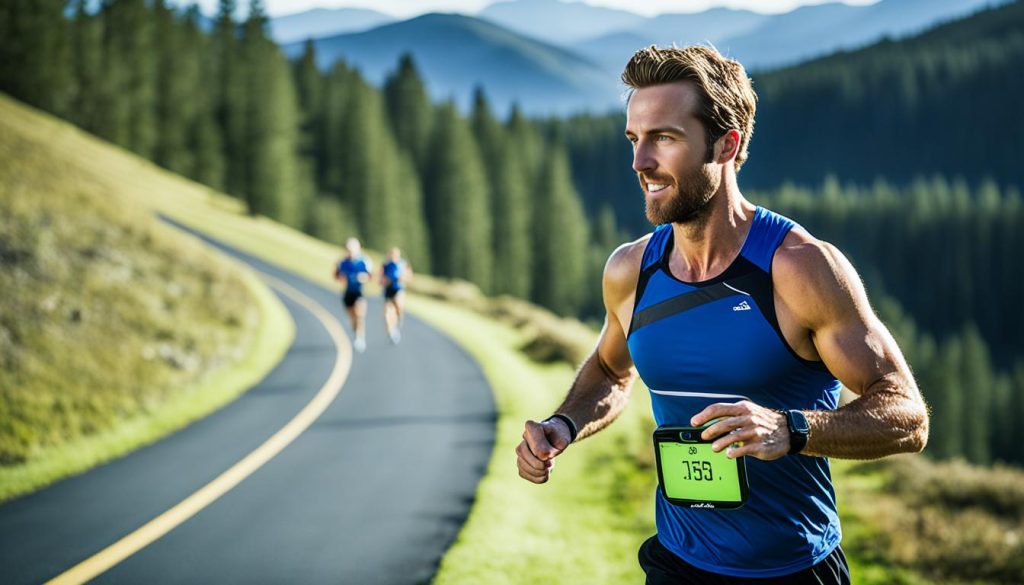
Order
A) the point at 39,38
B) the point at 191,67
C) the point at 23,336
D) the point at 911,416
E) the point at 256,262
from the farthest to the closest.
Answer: the point at 191,67, the point at 39,38, the point at 256,262, the point at 23,336, the point at 911,416

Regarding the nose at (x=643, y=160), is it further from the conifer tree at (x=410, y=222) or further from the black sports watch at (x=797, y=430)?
the conifer tree at (x=410, y=222)

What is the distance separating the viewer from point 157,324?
19.1 metres

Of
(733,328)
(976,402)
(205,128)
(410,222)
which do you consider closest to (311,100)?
(205,128)

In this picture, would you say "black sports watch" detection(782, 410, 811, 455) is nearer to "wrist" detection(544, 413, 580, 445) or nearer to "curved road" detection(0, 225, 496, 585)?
"wrist" detection(544, 413, 580, 445)

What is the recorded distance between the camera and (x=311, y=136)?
272ft

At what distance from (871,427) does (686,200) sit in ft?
3.22

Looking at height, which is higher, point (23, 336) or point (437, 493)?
point (23, 336)

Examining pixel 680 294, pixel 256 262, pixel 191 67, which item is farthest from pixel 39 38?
pixel 680 294

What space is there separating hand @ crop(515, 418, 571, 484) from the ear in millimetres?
1166

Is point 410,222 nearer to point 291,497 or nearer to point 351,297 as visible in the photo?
point 351,297

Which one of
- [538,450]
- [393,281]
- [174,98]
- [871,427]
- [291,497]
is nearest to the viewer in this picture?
[871,427]

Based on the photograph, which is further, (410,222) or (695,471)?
(410,222)

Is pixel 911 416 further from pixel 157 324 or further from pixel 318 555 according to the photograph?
pixel 157 324

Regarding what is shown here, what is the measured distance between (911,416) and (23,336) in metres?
15.5
